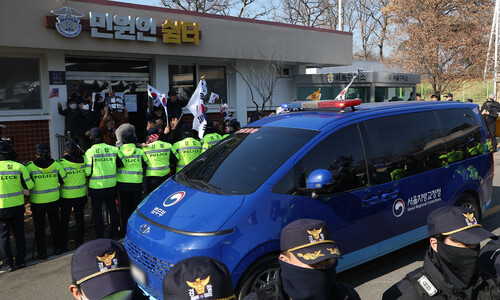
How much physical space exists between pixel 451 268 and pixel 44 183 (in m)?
5.32

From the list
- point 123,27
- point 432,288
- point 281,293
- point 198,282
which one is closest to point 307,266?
point 281,293

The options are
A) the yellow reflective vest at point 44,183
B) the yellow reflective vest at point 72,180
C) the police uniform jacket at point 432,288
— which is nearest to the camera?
the police uniform jacket at point 432,288

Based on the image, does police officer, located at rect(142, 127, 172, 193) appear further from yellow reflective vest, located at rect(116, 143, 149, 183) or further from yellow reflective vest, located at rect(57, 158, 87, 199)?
yellow reflective vest, located at rect(57, 158, 87, 199)

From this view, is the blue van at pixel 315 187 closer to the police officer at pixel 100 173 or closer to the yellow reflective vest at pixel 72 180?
the police officer at pixel 100 173

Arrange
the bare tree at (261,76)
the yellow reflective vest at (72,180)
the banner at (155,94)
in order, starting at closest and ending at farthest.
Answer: the yellow reflective vest at (72,180) → the banner at (155,94) → the bare tree at (261,76)

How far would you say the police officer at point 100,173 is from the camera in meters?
6.35

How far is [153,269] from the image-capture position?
3.75 meters

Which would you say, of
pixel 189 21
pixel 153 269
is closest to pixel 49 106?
pixel 189 21

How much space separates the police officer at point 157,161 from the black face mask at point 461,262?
16.8 feet

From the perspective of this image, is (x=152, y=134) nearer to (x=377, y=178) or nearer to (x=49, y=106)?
(x=377, y=178)

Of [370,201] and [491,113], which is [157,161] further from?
A: [491,113]

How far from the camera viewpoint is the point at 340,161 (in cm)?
447

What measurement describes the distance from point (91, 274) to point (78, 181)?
4.89m

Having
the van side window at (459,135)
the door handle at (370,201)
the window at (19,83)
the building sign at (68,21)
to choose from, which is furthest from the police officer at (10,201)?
the van side window at (459,135)
